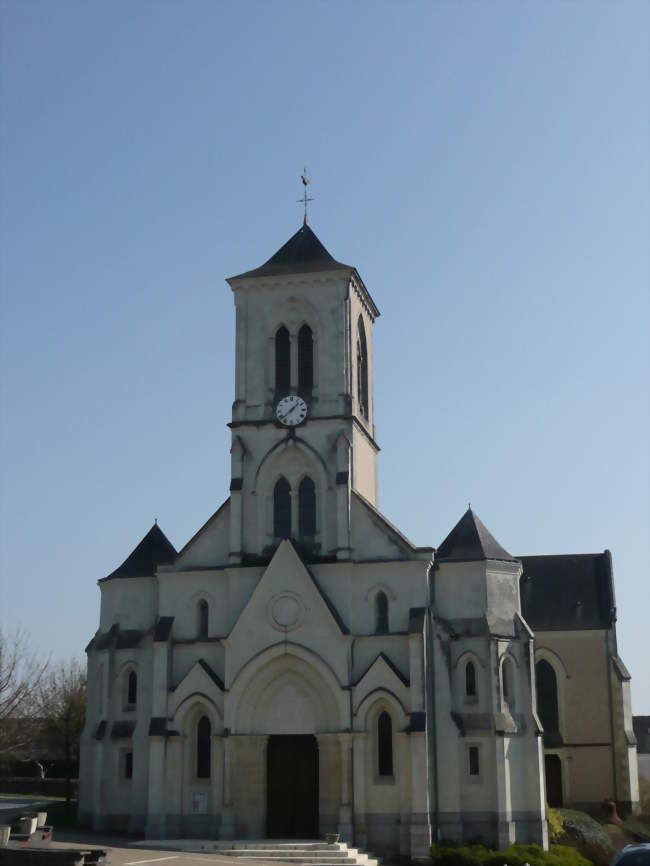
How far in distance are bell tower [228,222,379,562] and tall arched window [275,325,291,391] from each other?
1.5 inches

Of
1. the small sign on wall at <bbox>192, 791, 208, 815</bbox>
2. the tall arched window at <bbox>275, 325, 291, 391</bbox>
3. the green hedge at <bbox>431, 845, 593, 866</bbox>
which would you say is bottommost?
the green hedge at <bbox>431, 845, 593, 866</bbox>

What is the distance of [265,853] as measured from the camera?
34875 mm

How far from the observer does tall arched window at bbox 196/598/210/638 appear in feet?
133

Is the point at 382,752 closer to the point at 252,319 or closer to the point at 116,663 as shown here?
the point at 116,663

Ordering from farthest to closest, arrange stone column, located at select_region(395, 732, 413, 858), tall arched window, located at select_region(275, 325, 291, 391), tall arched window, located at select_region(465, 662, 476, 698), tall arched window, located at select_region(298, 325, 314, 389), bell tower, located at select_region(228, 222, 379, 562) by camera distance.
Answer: tall arched window, located at select_region(275, 325, 291, 391)
tall arched window, located at select_region(298, 325, 314, 389)
bell tower, located at select_region(228, 222, 379, 562)
tall arched window, located at select_region(465, 662, 476, 698)
stone column, located at select_region(395, 732, 413, 858)

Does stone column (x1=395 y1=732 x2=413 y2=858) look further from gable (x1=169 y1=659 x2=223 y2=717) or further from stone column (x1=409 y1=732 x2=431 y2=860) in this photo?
gable (x1=169 y1=659 x2=223 y2=717)

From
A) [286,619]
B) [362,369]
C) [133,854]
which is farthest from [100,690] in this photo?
[362,369]

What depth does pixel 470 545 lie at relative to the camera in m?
40.5

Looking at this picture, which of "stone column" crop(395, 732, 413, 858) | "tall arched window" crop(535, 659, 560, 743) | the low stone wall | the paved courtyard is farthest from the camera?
the low stone wall

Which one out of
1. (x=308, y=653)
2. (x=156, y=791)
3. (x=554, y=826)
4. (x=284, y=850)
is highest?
(x=308, y=653)

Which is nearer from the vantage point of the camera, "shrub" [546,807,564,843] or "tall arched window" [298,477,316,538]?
"shrub" [546,807,564,843]

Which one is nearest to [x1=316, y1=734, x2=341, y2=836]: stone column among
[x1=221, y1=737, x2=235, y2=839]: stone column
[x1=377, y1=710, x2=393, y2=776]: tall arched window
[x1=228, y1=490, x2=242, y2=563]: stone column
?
[x1=377, y1=710, x2=393, y2=776]: tall arched window

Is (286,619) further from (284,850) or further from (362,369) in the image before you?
(362,369)

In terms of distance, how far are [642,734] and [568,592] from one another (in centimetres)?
3931
